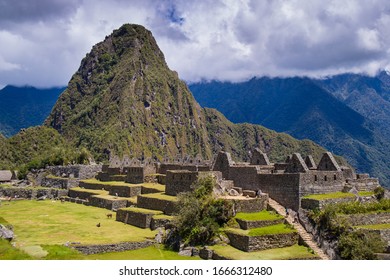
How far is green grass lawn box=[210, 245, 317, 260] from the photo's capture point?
70.5ft

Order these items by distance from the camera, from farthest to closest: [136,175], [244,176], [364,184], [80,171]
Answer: [80,171], [136,175], [244,176], [364,184]

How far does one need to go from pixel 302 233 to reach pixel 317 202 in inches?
85.5

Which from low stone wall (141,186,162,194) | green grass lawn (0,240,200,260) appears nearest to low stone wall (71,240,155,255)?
green grass lawn (0,240,200,260)

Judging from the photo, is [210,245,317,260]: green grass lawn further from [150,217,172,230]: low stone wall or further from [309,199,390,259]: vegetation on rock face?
[150,217,172,230]: low stone wall

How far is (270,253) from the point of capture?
2241 centimetres

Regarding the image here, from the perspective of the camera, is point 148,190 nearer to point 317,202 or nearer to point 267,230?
point 267,230

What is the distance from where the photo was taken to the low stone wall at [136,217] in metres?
30.6

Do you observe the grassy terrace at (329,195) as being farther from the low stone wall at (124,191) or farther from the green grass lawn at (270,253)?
the low stone wall at (124,191)

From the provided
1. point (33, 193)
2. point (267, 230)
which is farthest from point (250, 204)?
point (33, 193)

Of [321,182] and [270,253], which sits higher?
[321,182]

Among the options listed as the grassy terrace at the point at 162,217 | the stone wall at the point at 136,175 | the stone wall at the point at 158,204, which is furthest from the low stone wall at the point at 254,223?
the stone wall at the point at 136,175

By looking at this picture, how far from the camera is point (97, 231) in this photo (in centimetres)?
2930
